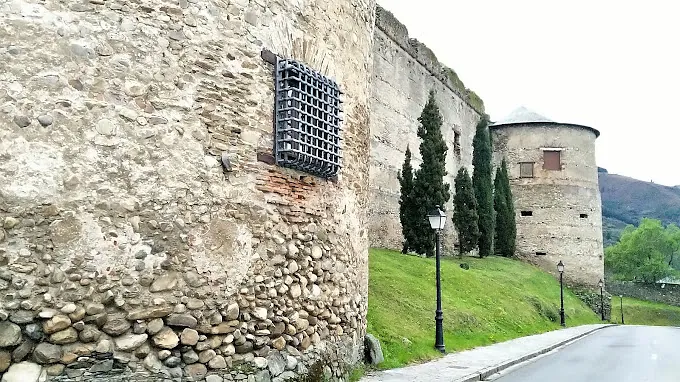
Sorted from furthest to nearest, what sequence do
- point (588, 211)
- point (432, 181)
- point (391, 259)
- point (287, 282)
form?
point (588, 211), point (432, 181), point (391, 259), point (287, 282)

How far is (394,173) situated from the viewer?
2830 centimetres

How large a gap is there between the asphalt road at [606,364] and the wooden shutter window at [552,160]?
73.4ft

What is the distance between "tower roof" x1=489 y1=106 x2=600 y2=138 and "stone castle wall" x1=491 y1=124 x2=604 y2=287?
26 cm

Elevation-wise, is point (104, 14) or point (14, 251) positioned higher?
point (104, 14)

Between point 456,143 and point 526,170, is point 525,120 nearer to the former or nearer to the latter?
point 526,170

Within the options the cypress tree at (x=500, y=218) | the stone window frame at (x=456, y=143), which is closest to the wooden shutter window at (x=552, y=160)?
the cypress tree at (x=500, y=218)

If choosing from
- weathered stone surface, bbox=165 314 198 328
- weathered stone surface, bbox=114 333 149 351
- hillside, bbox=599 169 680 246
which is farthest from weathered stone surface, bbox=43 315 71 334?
hillside, bbox=599 169 680 246

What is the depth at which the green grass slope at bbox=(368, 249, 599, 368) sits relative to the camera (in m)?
12.9

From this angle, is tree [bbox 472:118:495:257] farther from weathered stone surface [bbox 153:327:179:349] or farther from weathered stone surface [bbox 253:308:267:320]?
weathered stone surface [bbox 153:327:179:349]

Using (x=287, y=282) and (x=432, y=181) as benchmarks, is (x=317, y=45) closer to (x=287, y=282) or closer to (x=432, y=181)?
(x=287, y=282)

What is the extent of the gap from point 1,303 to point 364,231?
208 inches

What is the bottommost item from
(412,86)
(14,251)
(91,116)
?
(14,251)

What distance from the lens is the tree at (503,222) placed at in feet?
129

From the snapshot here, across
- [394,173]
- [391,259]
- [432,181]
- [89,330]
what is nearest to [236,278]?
[89,330]
